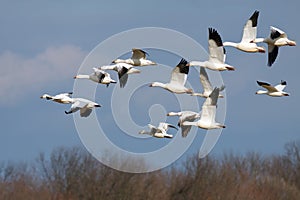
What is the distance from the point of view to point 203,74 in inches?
1325

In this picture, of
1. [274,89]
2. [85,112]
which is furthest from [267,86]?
[85,112]

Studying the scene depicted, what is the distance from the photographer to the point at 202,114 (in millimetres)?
31625

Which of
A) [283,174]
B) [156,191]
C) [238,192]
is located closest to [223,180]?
[238,192]

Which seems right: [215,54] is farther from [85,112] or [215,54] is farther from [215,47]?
[85,112]

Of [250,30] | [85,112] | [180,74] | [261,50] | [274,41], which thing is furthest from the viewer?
[85,112]

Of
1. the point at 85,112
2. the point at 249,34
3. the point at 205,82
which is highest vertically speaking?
the point at 249,34

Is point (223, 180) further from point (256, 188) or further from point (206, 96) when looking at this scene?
point (206, 96)

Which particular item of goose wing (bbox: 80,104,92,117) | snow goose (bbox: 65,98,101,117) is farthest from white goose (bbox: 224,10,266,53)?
goose wing (bbox: 80,104,92,117)

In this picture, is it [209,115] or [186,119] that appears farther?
[186,119]

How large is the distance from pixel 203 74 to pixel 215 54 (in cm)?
272

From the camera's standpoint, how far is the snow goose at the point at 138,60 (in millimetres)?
32906

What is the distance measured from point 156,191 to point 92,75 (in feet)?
82.9

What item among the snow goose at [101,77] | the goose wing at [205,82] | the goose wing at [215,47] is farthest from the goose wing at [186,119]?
the snow goose at [101,77]

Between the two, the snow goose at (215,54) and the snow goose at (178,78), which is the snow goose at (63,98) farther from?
the snow goose at (215,54)
